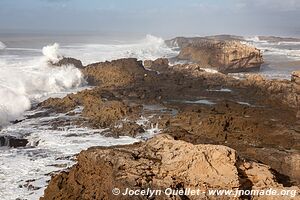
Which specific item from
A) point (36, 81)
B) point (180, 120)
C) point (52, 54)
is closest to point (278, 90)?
point (180, 120)

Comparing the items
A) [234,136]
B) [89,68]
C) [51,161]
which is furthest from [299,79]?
[51,161]

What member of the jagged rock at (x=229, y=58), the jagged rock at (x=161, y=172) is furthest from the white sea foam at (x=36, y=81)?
the jagged rock at (x=161, y=172)

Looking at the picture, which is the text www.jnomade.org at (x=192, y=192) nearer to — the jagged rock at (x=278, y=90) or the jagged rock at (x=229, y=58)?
the jagged rock at (x=278, y=90)

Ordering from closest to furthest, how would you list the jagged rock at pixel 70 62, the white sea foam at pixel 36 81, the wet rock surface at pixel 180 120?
the wet rock surface at pixel 180 120 → the white sea foam at pixel 36 81 → the jagged rock at pixel 70 62

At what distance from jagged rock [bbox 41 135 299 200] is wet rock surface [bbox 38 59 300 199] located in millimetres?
20

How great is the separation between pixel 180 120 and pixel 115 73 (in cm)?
971

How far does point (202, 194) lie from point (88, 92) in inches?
493

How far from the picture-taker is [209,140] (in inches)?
499

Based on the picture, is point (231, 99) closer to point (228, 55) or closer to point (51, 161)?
point (51, 161)

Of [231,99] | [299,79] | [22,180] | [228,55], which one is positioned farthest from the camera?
[228,55]

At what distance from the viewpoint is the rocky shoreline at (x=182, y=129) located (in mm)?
8016

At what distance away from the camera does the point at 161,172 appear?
317 inches

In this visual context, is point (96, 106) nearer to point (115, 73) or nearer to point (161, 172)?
point (115, 73)

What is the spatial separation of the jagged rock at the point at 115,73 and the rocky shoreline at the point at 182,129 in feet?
0.18
